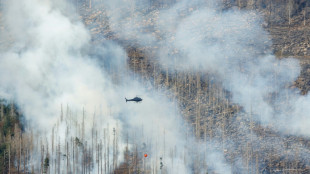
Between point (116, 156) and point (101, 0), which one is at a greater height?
point (101, 0)

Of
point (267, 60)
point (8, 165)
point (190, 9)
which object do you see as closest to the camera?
point (8, 165)

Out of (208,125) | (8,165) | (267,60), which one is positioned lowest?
(8,165)

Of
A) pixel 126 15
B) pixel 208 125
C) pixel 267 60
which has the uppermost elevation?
pixel 126 15

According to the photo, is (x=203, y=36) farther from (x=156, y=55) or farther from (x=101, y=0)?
(x=101, y=0)

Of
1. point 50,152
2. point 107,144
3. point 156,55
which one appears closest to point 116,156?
point 107,144

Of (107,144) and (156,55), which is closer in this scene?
(107,144)

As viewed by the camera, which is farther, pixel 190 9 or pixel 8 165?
pixel 190 9

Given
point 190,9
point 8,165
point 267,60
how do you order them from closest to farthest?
point 8,165 < point 267,60 < point 190,9

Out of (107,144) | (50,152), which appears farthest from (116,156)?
(50,152)

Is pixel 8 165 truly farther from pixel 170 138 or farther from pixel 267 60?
pixel 267 60
